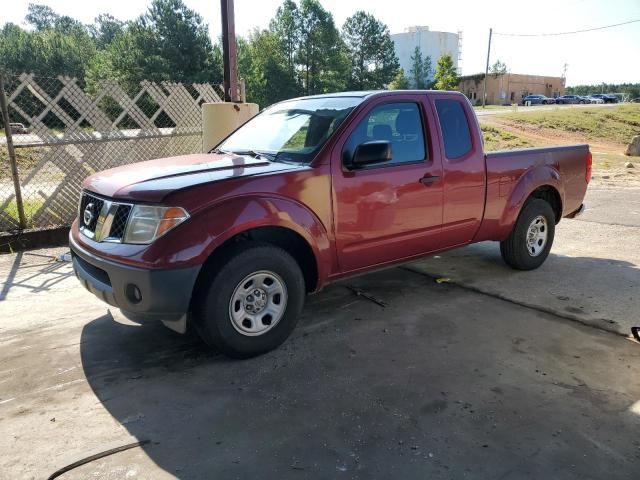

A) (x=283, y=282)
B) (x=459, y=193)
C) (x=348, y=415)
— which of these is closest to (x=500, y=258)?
(x=459, y=193)

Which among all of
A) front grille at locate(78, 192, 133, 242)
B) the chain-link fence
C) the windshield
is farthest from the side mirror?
the chain-link fence

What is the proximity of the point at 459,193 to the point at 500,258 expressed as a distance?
190 cm

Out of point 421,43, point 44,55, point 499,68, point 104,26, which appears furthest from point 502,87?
point 104,26

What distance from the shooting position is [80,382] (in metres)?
3.29

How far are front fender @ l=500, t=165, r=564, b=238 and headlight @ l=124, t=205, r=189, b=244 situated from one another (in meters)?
3.38

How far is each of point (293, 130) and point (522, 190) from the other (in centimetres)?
256

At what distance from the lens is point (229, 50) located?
812 centimetres

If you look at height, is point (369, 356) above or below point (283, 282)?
below

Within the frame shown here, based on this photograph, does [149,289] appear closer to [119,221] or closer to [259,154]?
[119,221]

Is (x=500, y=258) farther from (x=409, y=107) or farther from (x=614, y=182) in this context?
(x=614, y=182)

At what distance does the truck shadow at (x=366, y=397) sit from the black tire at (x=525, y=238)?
1.16 meters

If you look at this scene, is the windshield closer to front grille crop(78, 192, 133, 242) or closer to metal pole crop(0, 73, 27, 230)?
front grille crop(78, 192, 133, 242)

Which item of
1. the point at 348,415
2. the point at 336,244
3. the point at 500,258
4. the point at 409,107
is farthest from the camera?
the point at 500,258

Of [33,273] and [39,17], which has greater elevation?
[39,17]
